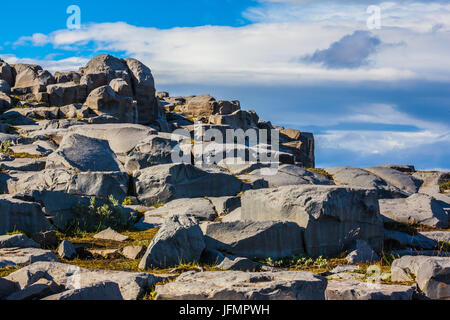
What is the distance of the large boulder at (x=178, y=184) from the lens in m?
18.4

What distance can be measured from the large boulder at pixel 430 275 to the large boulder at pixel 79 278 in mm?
4124

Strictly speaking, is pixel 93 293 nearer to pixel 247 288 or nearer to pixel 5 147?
pixel 247 288

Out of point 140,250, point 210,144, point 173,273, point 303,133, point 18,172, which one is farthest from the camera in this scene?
point 303,133

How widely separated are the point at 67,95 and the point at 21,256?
1414 inches

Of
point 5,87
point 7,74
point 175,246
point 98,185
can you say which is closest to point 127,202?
point 98,185

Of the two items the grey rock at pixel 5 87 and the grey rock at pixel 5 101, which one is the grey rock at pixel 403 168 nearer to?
the grey rock at pixel 5 101

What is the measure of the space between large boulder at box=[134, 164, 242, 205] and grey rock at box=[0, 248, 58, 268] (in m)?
8.23

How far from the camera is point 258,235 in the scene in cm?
1166

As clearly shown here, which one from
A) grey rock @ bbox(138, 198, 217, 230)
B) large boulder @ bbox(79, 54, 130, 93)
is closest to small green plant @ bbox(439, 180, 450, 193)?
grey rock @ bbox(138, 198, 217, 230)

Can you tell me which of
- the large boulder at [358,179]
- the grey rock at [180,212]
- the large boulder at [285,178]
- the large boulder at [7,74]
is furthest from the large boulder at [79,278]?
the large boulder at [7,74]

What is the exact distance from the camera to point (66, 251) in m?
11.1
